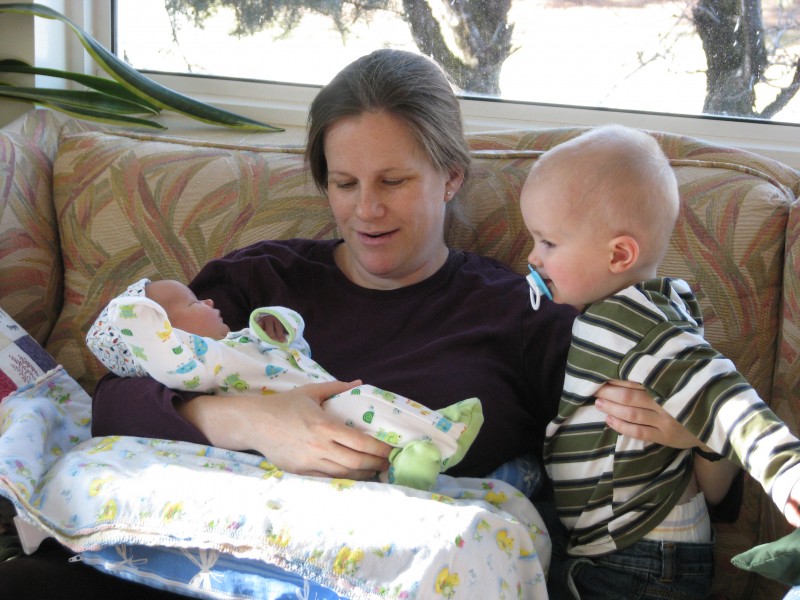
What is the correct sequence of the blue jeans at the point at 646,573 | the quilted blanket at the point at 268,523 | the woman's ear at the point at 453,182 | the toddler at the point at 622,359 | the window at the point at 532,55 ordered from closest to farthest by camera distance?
1. the quilted blanket at the point at 268,523
2. the toddler at the point at 622,359
3. the blue jeans at the point at 646,573
4. the woman's ear at the point at 453,182
5. the window at the point at 532,55

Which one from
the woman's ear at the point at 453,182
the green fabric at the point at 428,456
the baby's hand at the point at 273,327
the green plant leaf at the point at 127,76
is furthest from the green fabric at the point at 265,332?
the green plant leaf at the point at 127,76

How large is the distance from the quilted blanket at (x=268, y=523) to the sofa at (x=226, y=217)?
59 centimetres

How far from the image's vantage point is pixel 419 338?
5.25 ft

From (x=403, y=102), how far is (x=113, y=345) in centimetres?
68

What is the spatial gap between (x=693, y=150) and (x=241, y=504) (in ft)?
3.91

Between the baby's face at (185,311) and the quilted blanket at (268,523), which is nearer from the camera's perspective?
the quilted blanket at (268,523)

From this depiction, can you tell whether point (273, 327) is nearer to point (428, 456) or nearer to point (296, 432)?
point (296, 432)

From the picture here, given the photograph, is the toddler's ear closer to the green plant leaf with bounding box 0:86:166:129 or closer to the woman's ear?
the woman's ear

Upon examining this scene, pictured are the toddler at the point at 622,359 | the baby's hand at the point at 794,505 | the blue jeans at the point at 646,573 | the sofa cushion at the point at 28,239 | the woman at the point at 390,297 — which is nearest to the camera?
the baby's hand at the point at 794,505

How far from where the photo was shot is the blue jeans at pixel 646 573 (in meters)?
1.34

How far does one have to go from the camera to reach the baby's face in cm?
154

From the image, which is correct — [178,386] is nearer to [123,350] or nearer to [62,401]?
[123,350]

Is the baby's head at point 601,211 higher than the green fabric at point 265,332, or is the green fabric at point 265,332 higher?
the baby's head at point 601,211

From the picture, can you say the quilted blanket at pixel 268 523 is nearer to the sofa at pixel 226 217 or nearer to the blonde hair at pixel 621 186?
the blonde hair at pixel 621 186
